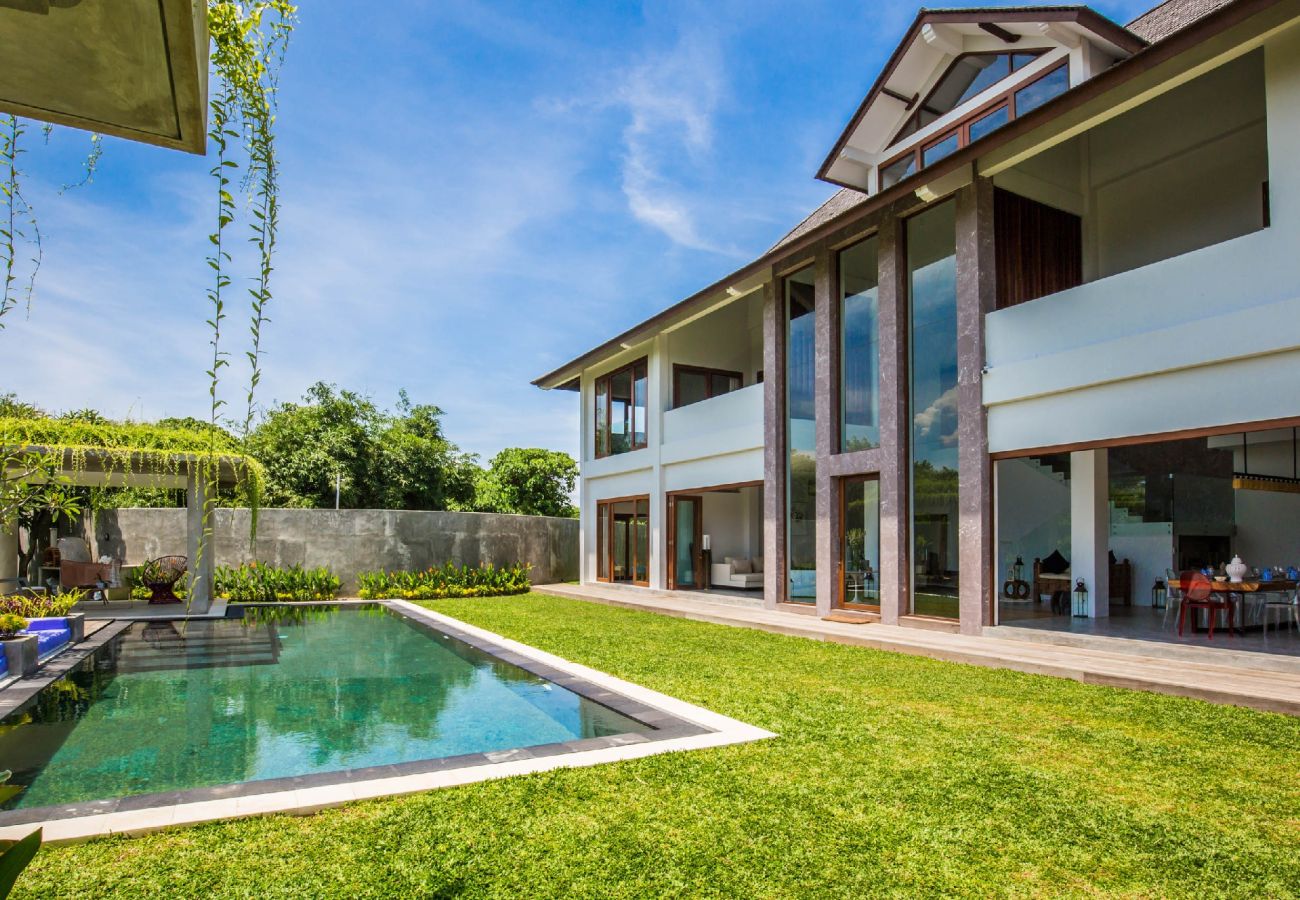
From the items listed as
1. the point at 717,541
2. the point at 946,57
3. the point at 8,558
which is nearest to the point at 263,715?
the point at 8,558

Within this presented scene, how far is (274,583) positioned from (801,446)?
1113 cm

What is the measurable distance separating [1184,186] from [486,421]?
39489 mm

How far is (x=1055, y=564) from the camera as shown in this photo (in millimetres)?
13312

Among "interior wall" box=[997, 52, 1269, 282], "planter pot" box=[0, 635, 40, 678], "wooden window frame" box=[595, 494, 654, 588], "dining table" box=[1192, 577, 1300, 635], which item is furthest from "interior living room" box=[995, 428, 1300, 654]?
"planter pot" box=[0, 635, 40, 678]

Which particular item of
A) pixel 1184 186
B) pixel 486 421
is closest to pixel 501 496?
pixel 486 421

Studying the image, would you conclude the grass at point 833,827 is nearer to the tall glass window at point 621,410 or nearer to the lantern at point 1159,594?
the lantern at point 1159,594

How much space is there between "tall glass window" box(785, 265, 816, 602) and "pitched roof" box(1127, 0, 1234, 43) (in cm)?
563

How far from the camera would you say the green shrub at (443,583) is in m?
17.6

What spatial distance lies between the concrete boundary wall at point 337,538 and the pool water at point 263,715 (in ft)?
20.9

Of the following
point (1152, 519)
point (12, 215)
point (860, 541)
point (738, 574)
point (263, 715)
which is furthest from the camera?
point (738, 574)

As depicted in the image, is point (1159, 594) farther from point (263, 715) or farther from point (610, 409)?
point (263, 715)

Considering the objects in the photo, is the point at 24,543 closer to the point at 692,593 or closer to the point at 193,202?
the point at 692,593

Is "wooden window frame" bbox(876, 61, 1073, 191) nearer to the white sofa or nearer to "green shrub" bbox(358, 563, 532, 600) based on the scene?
the white sofa

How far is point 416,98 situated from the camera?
30.8 ft
